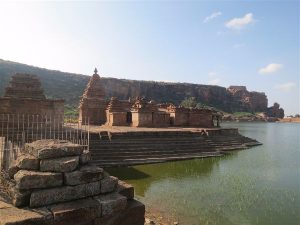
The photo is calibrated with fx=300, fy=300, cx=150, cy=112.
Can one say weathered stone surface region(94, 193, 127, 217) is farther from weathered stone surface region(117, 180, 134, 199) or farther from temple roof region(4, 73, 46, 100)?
temple roof region(4, 73, 46, 100)

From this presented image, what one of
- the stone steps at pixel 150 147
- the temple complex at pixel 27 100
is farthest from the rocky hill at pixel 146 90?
the stone steps at pixel 150 147

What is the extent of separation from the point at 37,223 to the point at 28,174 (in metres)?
0.64

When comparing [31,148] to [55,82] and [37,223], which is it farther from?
[55,82]

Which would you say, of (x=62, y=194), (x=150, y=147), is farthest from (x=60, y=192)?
(x=150, y=147)

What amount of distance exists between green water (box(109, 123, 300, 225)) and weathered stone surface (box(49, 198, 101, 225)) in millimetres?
4190

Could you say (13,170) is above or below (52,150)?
below

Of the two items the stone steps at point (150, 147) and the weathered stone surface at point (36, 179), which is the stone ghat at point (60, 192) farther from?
the stone steps at point (150, 147)

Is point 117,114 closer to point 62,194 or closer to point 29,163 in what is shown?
point 29,163

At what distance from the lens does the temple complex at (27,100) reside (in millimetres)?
17031

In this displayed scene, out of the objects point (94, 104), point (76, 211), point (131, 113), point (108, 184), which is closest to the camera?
point (76, 211)

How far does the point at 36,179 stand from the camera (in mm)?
3986

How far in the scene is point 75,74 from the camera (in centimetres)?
9225

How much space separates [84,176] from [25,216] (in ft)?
3.00

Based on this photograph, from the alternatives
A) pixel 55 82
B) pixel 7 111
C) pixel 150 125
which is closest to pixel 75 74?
pixel 55 82
